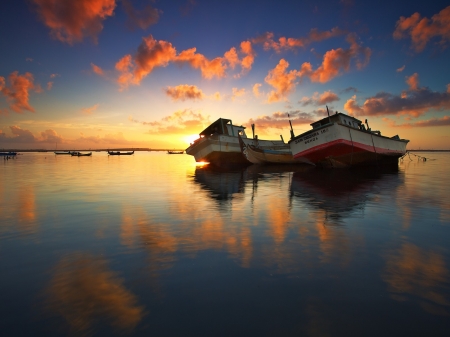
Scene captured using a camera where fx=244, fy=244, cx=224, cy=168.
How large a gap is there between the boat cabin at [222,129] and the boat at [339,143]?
38.9 feet

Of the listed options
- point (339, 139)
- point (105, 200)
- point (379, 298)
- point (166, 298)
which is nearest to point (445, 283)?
point (379, 298)

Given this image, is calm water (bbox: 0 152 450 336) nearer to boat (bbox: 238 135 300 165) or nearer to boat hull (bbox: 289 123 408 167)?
boat hull (bbox: 289 123 408 167)

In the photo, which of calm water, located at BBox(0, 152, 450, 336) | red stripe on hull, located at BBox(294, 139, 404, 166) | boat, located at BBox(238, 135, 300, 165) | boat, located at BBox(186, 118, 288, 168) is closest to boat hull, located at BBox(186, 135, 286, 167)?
boat, located at BBox(186, 118, 288, 168)

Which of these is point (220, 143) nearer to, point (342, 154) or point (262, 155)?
point (262, 155)

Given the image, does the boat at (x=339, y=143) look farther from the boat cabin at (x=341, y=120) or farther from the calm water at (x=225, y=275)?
the calm water at (x=225, y=275)

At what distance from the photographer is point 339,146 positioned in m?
27.1

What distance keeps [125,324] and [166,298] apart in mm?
745

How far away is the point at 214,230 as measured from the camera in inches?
310

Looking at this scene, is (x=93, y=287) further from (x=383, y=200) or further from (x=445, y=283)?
(x=383, y=200)

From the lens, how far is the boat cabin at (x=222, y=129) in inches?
1533

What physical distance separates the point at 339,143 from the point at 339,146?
28.0 inches

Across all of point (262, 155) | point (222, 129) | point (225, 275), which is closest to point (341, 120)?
point (262, 155)

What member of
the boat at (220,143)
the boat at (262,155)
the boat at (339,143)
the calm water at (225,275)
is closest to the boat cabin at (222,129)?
the boat at (220,143)

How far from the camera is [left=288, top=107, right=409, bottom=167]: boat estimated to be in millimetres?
26656
